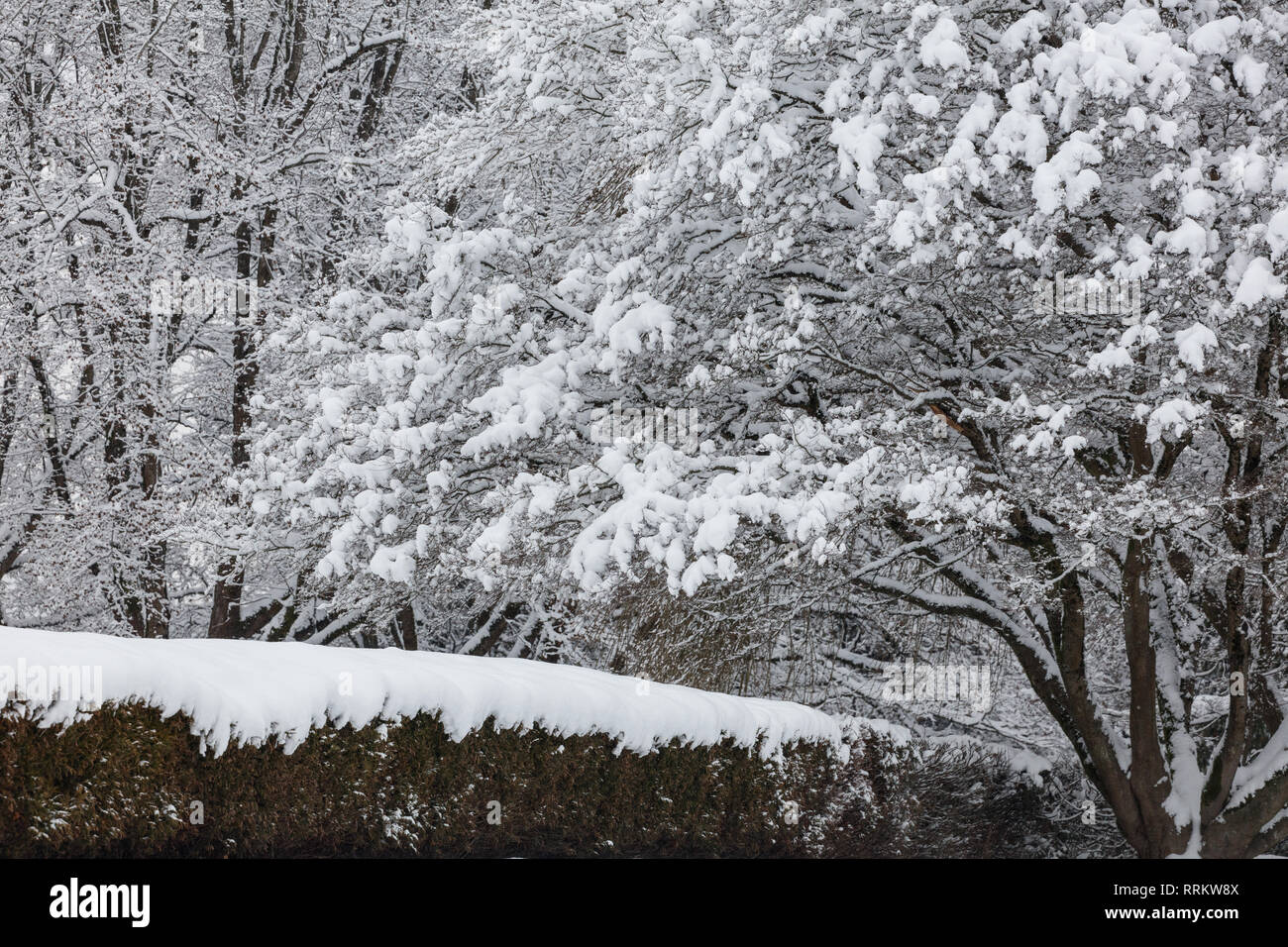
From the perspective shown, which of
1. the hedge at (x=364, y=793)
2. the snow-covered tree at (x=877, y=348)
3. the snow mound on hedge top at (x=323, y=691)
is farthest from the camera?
the snow-covered tree at (x=877, y=348)

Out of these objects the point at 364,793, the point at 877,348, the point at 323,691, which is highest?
the point at 877,348

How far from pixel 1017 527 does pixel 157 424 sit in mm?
9569

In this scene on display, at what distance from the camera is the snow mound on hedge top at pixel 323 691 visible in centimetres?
471

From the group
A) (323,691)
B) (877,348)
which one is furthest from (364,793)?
(877,348)

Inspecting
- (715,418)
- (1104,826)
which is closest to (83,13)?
(715,418)

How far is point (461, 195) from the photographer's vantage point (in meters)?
13.1

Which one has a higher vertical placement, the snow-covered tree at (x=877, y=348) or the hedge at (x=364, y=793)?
→ the snow-covered tree at (x=877, y=348)

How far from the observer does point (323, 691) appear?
550 cm

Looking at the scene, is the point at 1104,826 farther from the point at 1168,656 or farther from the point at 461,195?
the point at 461,195

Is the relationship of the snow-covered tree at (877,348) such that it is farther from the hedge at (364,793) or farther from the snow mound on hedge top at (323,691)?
the hedge at (364,793)

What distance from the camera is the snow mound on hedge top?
471cm

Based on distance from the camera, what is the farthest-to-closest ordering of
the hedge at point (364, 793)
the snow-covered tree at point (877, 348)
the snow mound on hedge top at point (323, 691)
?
the snow-covered tree at point (877, 348), the snow mound on hedge top at point (323, 691), the hedge at point (364, 793)

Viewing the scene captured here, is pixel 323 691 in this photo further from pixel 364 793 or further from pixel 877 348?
pixel 877 348

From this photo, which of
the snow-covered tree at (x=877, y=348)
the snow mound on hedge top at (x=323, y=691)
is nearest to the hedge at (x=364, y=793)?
the snow mound on hedge top at (x=323, y=691)
